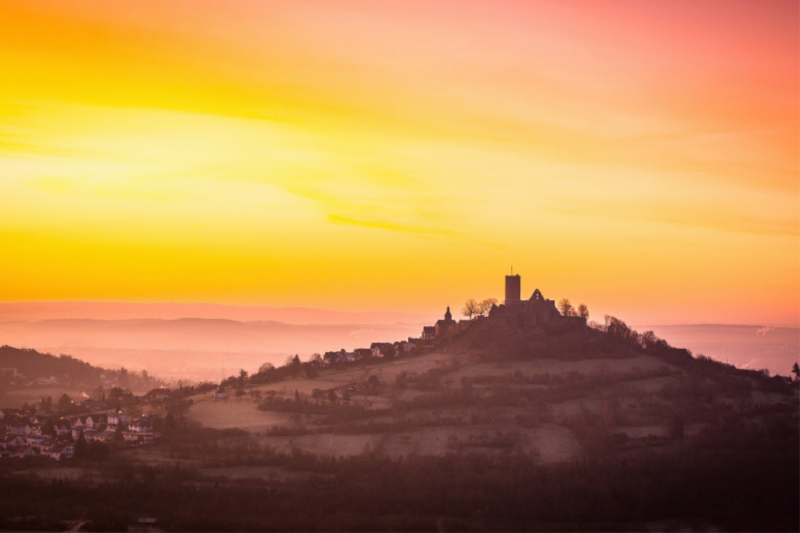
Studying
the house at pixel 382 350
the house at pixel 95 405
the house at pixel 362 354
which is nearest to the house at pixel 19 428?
the house at pixel 95 405

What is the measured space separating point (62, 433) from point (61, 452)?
4.85m

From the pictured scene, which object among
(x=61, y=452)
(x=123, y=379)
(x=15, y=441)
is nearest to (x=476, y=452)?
(x=61, y=452)

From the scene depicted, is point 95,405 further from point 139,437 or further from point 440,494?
point 440,494

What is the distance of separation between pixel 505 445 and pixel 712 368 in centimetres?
3547

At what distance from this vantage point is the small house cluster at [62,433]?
242ft

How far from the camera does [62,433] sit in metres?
77.2

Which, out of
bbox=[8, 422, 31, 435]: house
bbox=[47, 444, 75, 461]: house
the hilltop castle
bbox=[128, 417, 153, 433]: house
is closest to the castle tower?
the hilltop castle

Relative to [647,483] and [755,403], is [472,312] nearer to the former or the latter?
[755,403]

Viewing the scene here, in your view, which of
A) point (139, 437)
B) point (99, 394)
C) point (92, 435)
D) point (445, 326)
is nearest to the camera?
point (92, 435)

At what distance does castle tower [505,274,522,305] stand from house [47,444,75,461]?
58.9 m

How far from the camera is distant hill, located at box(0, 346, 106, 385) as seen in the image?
146m

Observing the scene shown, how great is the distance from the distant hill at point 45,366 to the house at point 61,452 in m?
76.2

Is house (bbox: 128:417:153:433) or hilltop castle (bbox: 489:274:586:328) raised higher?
hilltop castle (bbox: 489:274:586:328)

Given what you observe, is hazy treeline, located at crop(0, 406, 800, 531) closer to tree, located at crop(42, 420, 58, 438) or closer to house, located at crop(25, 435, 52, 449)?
house, located at crop(25, 435, 52, 449)
